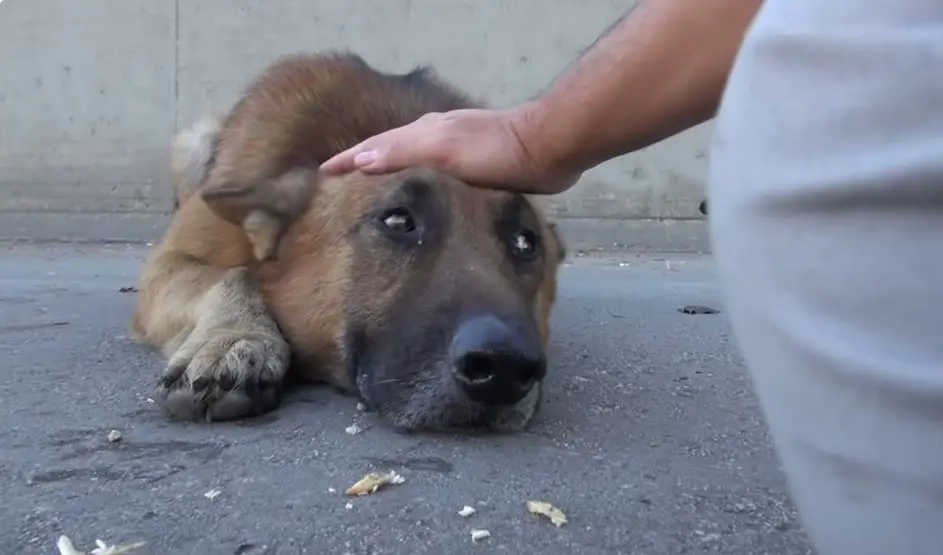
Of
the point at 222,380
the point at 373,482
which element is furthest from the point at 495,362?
the point at 222,380

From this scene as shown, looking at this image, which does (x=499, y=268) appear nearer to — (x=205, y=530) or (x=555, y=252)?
(x=555, y=252)

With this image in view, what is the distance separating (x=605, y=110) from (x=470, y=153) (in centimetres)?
88

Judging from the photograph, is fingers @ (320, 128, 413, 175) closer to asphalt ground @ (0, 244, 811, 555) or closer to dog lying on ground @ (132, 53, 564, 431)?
dog lying on ground @ (132, 53, 564, 431)

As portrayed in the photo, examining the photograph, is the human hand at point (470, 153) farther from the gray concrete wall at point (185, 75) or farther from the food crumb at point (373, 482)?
the gray concrete wall at point (185, 75)

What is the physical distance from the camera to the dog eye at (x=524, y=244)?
8.60ft

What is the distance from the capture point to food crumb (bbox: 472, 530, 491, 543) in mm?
1442

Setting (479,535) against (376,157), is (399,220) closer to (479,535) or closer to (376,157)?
(376,157)

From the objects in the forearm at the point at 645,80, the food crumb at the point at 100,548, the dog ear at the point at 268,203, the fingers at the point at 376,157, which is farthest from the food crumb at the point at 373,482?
the dog ear at the point at 268,203

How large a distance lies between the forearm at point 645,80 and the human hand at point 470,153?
0.20 meters

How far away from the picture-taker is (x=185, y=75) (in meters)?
8.84

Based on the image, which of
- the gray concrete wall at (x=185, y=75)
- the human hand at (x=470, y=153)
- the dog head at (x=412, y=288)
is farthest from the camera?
the gray concrete wall at (x=185, y=75)

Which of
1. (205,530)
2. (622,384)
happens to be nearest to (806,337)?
(205,530)

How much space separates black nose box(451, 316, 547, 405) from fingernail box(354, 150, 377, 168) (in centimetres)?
73

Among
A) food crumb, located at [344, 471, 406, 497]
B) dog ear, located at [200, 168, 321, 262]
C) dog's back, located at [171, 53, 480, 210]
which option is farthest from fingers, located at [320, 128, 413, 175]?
food crumb, located at [344, 471, 406, 497]
